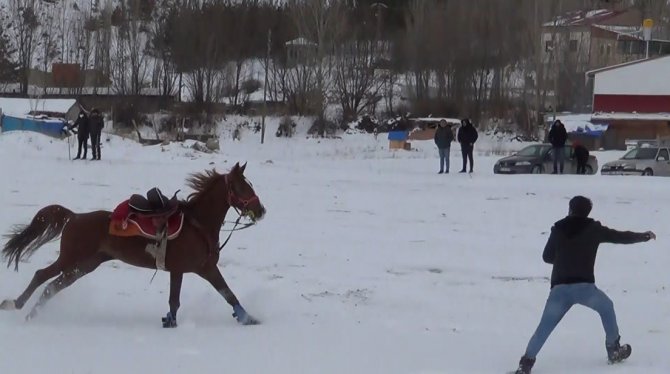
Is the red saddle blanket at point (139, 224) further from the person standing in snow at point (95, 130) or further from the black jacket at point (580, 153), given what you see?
the black jacket at point (580, 153)

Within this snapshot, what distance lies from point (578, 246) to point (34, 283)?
4.95 m

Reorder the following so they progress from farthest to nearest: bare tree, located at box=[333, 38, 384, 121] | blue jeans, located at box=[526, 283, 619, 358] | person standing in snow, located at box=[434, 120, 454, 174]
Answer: bare tree, located at box=[333, 38, 384, 121] < person standing in snow, located at box=[434, 120, 454, 174] < blue jeans, located at box=[526, 283, 619, 358]

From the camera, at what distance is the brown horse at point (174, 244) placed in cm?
916

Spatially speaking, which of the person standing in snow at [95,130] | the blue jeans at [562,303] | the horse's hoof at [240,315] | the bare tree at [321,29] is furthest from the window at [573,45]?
the blue jeans at [562,303]

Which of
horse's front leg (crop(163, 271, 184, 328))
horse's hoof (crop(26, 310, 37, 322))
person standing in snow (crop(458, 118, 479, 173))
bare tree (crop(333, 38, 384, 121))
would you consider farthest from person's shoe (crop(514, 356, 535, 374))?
bare tree (crop(333, 38, 384, 121))

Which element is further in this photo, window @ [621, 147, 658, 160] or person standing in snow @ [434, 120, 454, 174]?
window @ [621, 147, 658, 160]

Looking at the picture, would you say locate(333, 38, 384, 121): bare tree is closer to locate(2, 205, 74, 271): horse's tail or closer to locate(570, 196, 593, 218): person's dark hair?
locate(2, 205, 74, 271): horse's tail

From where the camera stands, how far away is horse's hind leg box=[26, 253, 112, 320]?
926cm

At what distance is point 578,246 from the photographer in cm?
769

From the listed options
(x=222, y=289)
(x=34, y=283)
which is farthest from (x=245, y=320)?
(x=34, y=283)

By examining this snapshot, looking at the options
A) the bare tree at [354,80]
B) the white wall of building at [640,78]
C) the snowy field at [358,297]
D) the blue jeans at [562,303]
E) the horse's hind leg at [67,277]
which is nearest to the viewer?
the blue jeans at [562,303]

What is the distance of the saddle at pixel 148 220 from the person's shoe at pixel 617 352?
3887 millimetres

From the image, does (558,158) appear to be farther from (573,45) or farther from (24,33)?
(24,33)

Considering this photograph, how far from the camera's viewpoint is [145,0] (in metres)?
107
